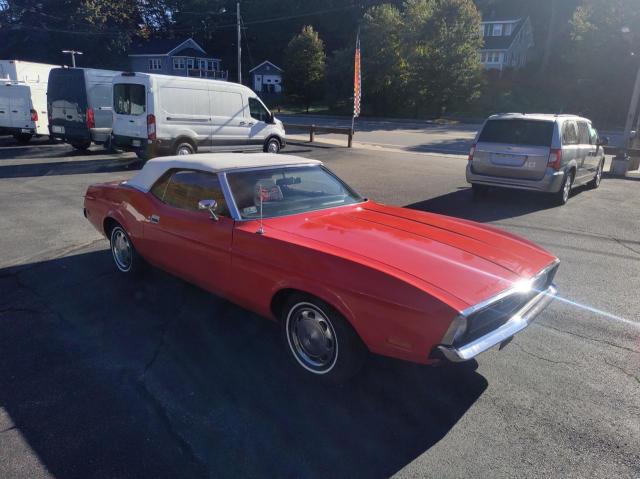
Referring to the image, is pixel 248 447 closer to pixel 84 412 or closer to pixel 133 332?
pixel 84 412

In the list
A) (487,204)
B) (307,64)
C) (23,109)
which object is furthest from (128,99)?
(307,64)

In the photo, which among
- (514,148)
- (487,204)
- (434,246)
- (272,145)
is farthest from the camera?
(272,145)

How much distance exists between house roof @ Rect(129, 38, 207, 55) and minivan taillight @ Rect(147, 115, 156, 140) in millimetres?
57537

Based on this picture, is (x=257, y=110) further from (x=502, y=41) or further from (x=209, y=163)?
(x=502, y=41)

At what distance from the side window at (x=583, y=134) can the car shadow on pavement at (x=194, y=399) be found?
8356 mm

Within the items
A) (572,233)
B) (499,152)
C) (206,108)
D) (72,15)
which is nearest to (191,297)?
(572,233)

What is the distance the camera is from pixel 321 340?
3387 millimetres

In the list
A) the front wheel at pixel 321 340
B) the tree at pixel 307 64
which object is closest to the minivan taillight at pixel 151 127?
the front wheel at pixel 321 340

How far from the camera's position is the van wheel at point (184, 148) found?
42.9 ft

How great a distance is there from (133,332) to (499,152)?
7.62 m

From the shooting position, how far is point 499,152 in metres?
9.37

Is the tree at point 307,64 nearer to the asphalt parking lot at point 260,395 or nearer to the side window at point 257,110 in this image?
the side window at point 257,110

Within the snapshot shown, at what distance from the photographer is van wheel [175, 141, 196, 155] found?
13.1 m

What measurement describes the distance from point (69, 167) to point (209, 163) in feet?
33.6
